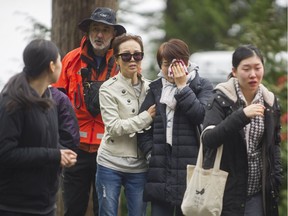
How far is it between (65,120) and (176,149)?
3.21ft

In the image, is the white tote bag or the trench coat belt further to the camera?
the trench coat belt

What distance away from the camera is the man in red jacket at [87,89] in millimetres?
8016

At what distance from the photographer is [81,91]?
26.2ft

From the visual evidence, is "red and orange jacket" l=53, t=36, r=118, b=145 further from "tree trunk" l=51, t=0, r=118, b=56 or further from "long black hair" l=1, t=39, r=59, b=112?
"long black hair" l=1, t=39, r=59, b=112

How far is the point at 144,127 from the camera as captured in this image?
7461 millimetres

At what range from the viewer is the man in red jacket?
802cm

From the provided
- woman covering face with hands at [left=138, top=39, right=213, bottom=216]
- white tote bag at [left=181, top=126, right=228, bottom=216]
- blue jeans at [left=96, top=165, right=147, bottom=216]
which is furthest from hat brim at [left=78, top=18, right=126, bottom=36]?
white tote bag at [left=181, top=126, right=228, bottom=216]

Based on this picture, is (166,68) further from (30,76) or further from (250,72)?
(30,76)

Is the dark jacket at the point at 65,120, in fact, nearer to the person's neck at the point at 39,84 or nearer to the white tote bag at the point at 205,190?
the person's neck at the point at 39,84

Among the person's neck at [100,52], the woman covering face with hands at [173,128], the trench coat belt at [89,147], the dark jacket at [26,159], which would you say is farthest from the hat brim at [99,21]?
the dark jacket at [26,159]

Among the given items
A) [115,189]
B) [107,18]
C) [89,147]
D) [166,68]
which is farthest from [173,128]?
[107,18]

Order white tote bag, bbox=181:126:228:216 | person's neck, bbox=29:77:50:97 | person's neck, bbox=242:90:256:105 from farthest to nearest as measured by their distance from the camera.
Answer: person's neck, bbox=242:90:256:105, white tote bag, bbox=181:126:228:216, person's neck, bbox=29:77:50:97

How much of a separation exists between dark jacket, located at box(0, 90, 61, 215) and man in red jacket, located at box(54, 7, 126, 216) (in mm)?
1844

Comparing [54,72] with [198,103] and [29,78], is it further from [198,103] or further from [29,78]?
[198,103]
